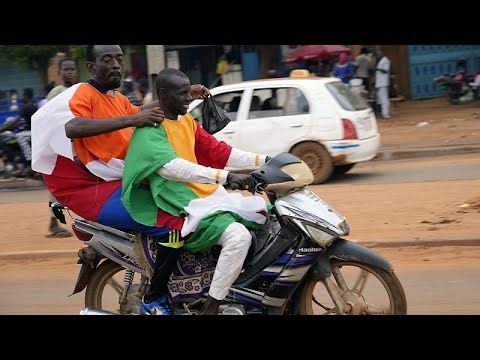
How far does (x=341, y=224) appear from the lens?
5.12 metres

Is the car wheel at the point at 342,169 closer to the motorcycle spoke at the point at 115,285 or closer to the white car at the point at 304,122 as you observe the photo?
the white car at the point at 304,122

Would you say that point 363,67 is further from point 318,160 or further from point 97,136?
point 97,136

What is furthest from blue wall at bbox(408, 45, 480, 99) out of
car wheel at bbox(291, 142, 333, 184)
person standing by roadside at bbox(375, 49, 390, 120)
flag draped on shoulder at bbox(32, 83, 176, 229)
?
flag draped on shoulder at bbox(32, 83, 176, 229)

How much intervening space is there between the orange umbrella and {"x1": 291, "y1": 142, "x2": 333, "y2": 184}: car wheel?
9.95 m

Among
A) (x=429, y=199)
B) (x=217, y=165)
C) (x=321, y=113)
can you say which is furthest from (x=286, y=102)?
(x=217, y=165)

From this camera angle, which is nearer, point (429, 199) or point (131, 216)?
point (131, 216)

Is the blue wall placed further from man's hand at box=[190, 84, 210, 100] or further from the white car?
man's hand at box=[190, 84, 210, 100]

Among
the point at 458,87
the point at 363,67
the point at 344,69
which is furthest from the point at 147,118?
the point at 458,87

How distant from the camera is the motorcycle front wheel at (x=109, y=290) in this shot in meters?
5.80

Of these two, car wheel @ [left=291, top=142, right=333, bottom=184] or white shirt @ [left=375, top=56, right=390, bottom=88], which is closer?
car wheel @ [left=291, top=142, right=333, bottom=184]

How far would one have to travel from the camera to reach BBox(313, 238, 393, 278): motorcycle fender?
506cm

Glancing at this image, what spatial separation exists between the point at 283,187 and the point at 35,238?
18.8 feet

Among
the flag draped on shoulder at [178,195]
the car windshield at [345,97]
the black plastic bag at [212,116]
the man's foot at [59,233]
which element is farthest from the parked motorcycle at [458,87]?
the flag draped on shoulder at [178,195]
